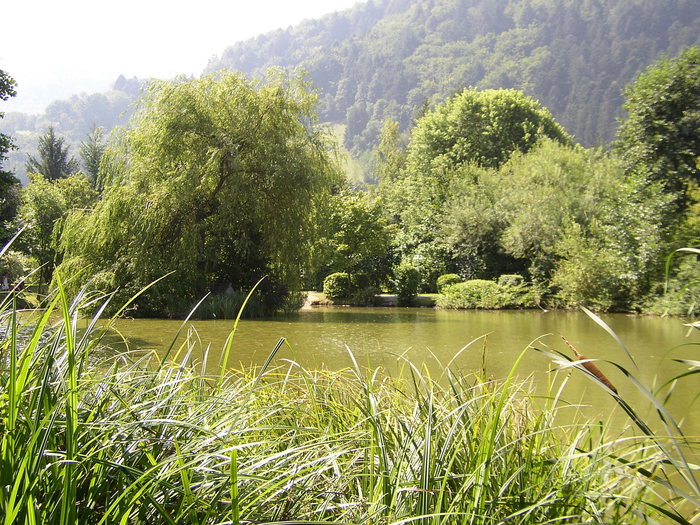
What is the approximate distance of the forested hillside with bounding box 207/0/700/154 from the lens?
307 feet

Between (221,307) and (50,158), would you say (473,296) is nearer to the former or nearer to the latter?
(221,307)

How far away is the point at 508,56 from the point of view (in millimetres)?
111062

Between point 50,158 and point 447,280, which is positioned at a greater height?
point 50,158

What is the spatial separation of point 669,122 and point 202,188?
13248 millimetres

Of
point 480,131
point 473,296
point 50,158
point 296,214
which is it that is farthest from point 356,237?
point 50,158

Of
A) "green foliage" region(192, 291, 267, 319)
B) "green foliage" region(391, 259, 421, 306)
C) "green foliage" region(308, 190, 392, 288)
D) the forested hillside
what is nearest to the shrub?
"green foliage" region(391, 259, 421, 306)

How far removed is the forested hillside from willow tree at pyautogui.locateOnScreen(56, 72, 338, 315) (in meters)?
66.2

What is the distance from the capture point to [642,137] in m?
16.6

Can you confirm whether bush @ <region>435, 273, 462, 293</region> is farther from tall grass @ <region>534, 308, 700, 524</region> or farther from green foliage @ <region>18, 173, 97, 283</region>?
tall grass @ <region>534, 308, 700, 524</region>

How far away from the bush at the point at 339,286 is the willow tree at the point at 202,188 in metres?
6.28

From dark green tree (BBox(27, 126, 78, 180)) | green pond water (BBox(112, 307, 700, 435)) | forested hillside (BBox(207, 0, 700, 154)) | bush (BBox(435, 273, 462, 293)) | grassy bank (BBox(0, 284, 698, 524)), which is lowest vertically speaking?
green pond water (BBox(112, 307, 700, 435))

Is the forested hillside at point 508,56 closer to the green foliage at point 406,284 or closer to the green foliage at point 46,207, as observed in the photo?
the green foliage at point 406,284

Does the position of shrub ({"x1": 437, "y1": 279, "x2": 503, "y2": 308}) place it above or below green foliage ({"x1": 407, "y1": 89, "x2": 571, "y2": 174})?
below

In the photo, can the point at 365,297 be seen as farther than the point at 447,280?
No
